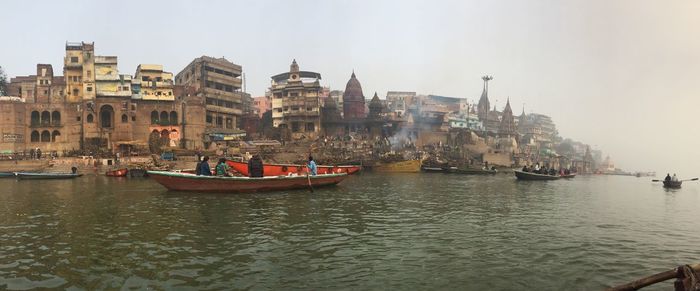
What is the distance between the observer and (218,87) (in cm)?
6825

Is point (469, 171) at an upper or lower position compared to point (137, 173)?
lower

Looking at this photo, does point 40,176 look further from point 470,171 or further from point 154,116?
point 470,171

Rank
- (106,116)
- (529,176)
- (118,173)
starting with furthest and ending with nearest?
(106,116) < (529,176) < (118,173)

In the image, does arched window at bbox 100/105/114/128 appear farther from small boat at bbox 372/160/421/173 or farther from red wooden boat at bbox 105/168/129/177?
small boat at bbox 372/160/421/173

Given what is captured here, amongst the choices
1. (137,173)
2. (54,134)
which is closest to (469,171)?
(137,173)

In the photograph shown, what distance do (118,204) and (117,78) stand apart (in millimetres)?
46213

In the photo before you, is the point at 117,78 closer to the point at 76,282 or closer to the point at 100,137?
the point at 100,137

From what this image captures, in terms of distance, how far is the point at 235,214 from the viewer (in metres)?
15.7

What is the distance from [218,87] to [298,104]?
45.4 ft

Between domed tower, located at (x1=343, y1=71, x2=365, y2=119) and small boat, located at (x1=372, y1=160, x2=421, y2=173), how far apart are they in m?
21.2

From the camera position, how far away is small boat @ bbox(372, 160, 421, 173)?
57.5 meters

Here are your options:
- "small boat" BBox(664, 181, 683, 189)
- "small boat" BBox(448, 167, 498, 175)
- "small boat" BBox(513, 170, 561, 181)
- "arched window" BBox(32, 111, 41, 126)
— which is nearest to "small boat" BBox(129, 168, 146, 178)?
"arched window" BBox(32, 111, 41, 126)

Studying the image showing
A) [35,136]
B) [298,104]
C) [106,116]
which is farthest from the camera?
[298,104]

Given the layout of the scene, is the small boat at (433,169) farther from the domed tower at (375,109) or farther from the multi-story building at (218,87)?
the multi-story building at (218,87)
